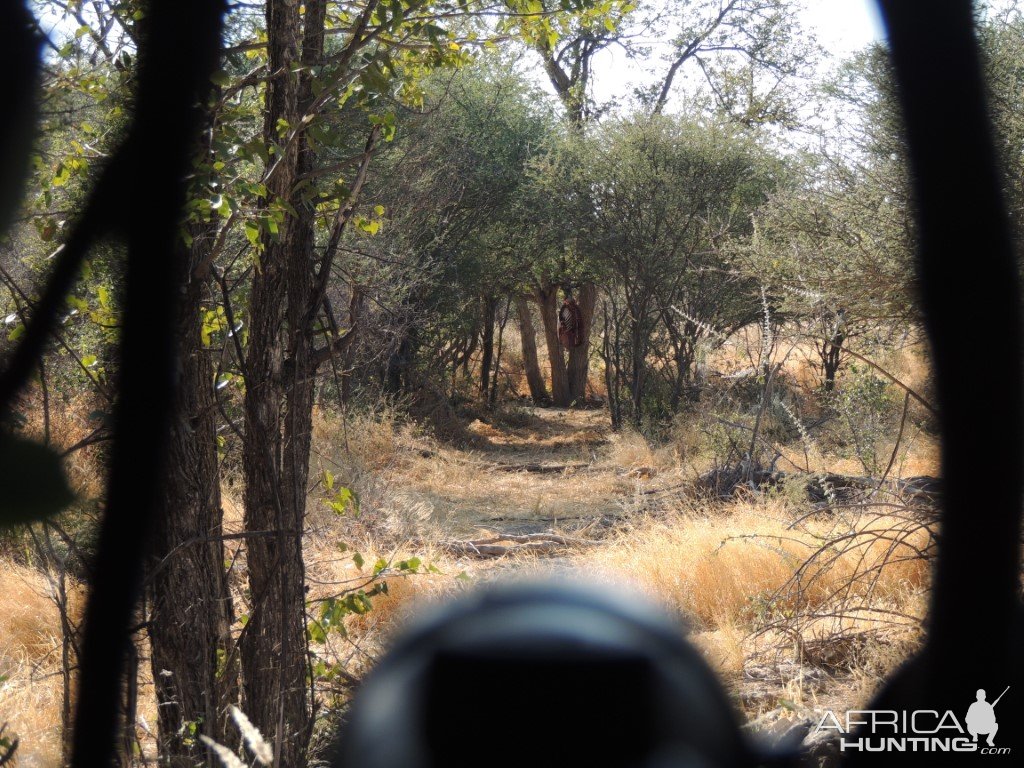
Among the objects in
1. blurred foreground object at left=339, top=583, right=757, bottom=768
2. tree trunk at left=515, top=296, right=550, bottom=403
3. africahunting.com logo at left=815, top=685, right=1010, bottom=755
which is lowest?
africahunting.com logo at left=815, top=685, right=1010, bottom=755

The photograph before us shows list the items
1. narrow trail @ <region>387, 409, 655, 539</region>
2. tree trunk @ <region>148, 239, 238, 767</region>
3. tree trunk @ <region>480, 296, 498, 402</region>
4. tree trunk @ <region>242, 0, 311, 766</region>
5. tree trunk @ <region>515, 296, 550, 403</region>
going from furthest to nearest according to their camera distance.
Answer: tree trunk @ <region>515, 296, 550, 403</region>
tree trunk @ <region>480, 296, 498, 402</region>
narrow trail @ <region>387, 409, 655, 539</region>
tree trunk @ <region>242, 0, 311, 766</region>
tree trunk @ <region>148, 239, 238, 767</region>

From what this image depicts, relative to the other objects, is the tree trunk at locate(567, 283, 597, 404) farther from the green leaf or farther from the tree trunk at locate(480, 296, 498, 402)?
the green leaf

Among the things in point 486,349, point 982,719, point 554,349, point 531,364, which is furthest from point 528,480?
point 982,719

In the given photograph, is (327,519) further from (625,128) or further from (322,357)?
(625,128)

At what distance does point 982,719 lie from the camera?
2885mm

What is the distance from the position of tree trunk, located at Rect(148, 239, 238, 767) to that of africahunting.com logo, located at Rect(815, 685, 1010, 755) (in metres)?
1.91

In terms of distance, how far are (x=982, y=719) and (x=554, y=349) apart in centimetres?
1468

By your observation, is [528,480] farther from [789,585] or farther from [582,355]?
[789,585]

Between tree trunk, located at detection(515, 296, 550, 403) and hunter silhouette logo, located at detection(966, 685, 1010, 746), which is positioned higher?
tree trunk, located at detection(515, 296, 550, 403)

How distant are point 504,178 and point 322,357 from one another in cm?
1145

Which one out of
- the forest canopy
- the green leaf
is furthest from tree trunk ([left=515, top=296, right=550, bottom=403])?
the green leaf

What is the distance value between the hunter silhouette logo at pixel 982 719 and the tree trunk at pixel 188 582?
229 centimetres

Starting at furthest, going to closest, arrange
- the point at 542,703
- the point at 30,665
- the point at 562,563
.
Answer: the point at 562,563 → the point at 30,665 → the point at 542,703

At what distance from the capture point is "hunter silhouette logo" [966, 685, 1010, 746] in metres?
2.84
